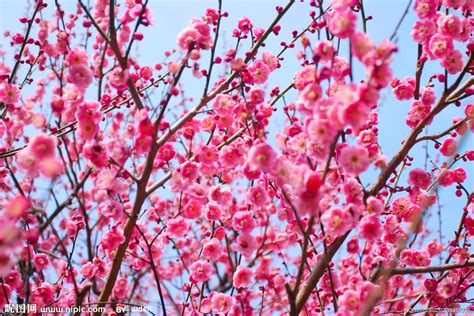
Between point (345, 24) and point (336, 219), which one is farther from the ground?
point (345, 24)

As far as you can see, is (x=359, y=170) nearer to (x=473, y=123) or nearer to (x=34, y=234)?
(x=473, y=123)

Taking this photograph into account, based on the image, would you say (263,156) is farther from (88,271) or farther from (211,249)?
(88,271)

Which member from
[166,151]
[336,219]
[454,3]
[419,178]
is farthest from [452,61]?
[166,151]

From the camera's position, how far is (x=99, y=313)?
128 inches

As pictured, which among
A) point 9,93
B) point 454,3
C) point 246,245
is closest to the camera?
point 454,3

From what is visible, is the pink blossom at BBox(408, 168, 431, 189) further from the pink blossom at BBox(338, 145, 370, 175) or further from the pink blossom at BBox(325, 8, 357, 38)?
the pink blossom at BBox(325, 8, 357, 38)

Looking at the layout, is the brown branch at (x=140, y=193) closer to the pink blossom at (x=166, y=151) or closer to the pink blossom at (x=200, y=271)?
the pink blossom at (x=166, y=151)

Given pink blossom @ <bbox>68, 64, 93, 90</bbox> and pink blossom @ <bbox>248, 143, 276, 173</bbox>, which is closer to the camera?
pink blossom @ <bbox>248, 143, 276, 173</bbox>

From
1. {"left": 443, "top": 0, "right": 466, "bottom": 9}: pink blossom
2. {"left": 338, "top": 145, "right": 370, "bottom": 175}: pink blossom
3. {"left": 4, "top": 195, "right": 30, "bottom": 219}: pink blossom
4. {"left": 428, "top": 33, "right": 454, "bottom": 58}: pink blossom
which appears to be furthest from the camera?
{"left": 443, "top": 0, "right": 466, "bottom": 9}: pink blossom

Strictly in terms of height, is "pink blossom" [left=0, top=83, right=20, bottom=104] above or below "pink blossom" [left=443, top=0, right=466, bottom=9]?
below

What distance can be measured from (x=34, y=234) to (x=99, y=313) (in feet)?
2.61

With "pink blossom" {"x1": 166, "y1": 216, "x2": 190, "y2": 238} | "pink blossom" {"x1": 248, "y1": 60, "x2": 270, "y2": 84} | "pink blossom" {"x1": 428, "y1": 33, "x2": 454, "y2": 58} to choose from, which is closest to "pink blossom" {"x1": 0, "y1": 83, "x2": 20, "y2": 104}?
"pink blossom" {"x1": 166, "y1": 216, "x2": 190, "y2": 238}

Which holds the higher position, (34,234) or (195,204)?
(195,204)

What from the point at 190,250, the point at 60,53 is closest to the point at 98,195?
the point at 60,53
